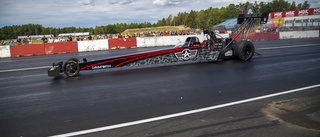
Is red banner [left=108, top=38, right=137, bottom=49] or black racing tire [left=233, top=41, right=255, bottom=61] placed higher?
red banner [left=108, top=38, right=137, bottom=49]

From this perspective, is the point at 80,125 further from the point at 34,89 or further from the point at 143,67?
the point at 143,67

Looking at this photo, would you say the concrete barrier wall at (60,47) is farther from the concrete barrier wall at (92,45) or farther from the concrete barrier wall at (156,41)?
the concrete barrier wall at (156,41)

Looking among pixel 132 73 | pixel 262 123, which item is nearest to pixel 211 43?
pixel 132 73

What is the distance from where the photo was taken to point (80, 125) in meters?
5.00

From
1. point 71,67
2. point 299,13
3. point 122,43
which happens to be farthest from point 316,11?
point 71,67

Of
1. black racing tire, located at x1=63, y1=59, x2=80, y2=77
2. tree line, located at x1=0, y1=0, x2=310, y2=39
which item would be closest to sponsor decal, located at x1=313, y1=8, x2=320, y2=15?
tree line, located at x1=0, y1=0, x2=310, y2=39

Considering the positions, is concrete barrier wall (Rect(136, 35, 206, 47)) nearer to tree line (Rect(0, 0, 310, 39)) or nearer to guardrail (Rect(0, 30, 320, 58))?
guardrail (Rect(0, 30, 320, 58))

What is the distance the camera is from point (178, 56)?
1206 cm

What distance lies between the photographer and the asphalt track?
475cm

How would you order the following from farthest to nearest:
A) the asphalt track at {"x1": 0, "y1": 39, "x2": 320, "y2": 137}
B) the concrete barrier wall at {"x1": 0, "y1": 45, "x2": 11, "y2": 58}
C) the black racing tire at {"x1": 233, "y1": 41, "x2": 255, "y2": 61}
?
the concrete barrier wall at {"x1": 0, "y1": 45, "x2": 11, "y2": 58} < the black racing tire at {"x1": 233, "y1": 41, "x2": 255, "y2": 61} < the asphalt track at {"x1": 0, "y1": 39, "x2": 320, "y2": 137}

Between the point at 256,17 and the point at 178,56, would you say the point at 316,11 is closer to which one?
the point at 256,17

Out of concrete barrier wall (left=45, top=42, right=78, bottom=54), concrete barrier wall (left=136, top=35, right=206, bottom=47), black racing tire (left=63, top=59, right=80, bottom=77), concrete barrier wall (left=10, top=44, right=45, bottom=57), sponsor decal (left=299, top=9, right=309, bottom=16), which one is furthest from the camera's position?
sponsor decal (left=299, top=9, right=309, bottom=16)

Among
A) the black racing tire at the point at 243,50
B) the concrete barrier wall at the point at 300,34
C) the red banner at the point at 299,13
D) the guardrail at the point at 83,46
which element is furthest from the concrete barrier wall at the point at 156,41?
the red banner at the point at 299,13

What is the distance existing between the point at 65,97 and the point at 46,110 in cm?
120
